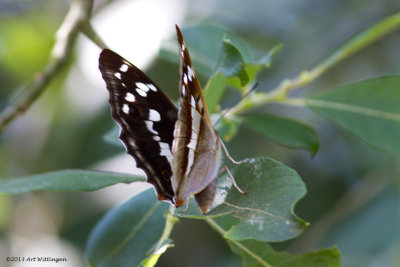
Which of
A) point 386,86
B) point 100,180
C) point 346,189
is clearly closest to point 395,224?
point 346,189

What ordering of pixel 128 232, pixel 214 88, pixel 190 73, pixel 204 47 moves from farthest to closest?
pixel 204 47 → pixel 128 232 → pixel 214 88 → pixel 190 73

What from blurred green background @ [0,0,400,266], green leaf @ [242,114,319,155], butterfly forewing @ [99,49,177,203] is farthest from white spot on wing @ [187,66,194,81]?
blurred green background @ [0,0,400,266]

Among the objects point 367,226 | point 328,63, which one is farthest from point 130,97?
point 367,226

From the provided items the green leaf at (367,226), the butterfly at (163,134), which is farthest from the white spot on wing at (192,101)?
the green leaf at (367,226)

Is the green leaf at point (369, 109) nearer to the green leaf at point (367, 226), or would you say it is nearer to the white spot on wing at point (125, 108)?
the white spot on wing at point (125, 108)

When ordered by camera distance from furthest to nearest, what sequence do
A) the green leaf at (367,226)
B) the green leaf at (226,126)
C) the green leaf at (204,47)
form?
the green leaf at (367,226)
the green leaf at (204,47)
the green leaf at (226,126)

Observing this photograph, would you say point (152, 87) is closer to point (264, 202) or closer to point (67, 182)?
point (67, 182)
